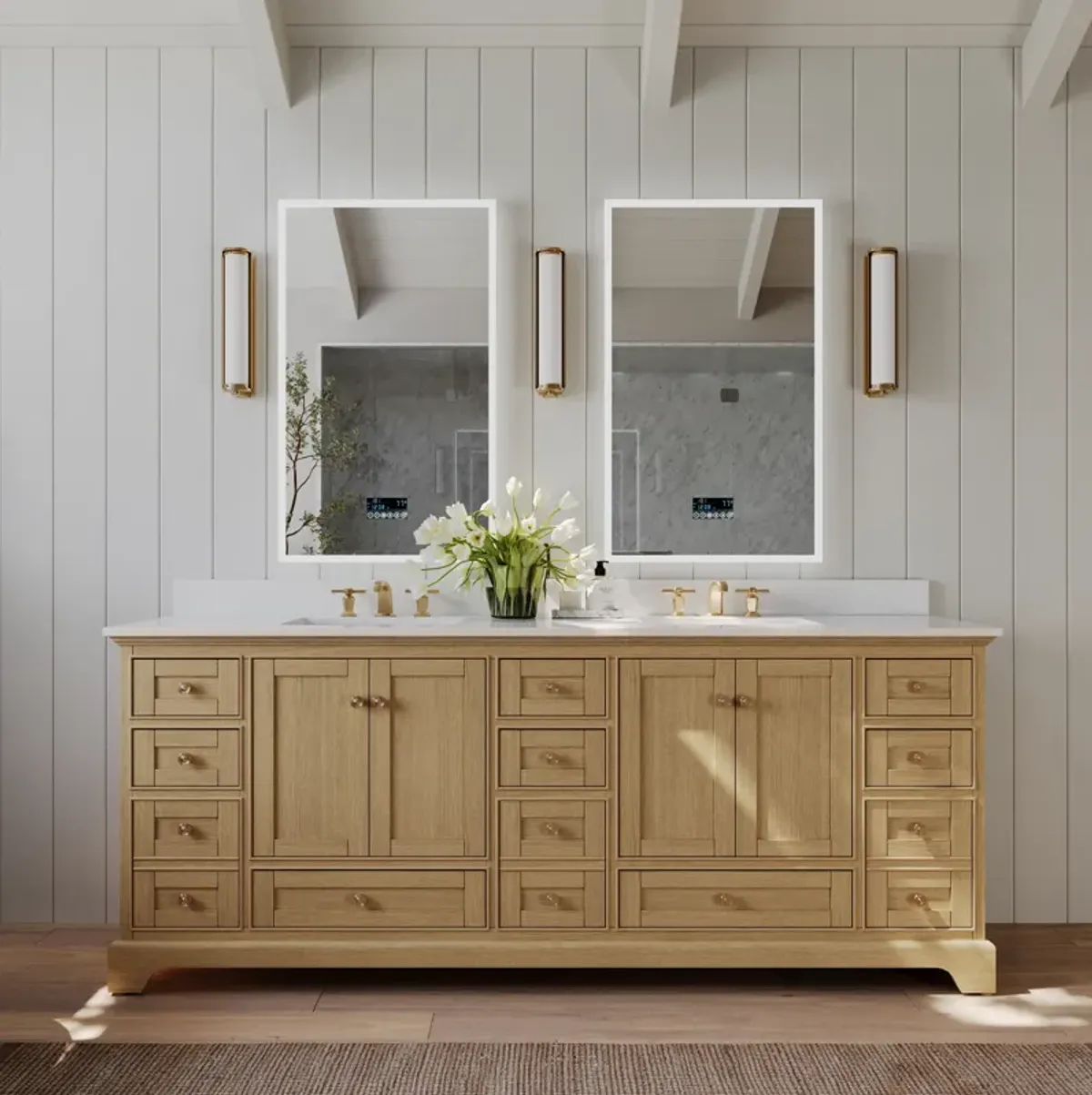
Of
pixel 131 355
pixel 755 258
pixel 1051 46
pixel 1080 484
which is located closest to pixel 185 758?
pixel 131 355

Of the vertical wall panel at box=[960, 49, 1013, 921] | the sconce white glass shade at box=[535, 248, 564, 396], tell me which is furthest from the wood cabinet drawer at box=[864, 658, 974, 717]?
the sconce white glass shade at box=[535, 248, 564, 396]

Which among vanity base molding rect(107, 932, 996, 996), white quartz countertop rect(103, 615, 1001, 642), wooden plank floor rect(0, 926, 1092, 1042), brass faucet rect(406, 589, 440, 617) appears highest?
brass faucet rect(406, 589, 440, 617)

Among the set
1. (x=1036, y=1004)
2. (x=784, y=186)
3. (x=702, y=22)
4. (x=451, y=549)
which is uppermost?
(x=702, y=22)

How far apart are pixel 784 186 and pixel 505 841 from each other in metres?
1.94

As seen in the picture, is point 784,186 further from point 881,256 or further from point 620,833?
point 620,833

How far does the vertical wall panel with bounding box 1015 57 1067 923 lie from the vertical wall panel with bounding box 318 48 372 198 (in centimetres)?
184

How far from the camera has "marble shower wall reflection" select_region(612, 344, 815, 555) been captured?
3.05 m

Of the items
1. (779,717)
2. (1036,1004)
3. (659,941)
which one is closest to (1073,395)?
(779,717)

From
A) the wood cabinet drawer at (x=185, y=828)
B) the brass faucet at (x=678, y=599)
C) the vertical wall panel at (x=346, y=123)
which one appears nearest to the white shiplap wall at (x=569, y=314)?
the vertical wall panel at (x=346, y=123)

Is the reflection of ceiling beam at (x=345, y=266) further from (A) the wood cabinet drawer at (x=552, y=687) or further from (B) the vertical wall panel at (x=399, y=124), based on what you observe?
(A) the wood cabinet drawer at (x=552, y=687)

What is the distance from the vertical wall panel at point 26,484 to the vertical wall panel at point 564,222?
139cm

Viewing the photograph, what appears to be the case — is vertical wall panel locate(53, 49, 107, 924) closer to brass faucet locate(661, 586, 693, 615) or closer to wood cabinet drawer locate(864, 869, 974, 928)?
brass faucet locate(661, 586, 693, 615)

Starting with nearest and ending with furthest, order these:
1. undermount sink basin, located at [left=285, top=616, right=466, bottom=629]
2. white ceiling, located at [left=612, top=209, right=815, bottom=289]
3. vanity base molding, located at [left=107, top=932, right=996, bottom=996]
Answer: vanity base molding, located at [left=107, top=932, right=996, bottom=996] < undermount sink basin, located at [left=285, top=616, right=466, bottom=629] < white ceiling, located at [left=612, top=209, right=815, bottom=289]

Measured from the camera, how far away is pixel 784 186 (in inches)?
119
